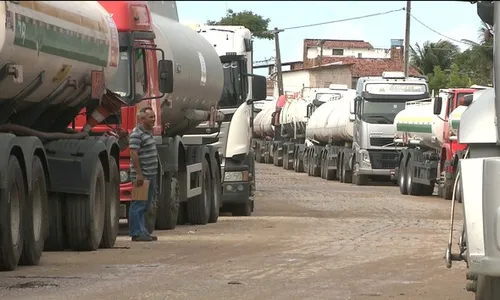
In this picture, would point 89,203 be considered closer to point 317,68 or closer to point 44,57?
point 44,57

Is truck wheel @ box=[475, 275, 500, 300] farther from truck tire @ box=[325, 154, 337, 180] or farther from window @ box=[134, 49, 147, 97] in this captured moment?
truck tire @ box=[325, 154, 337, 180]

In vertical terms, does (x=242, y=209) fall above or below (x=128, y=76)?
below

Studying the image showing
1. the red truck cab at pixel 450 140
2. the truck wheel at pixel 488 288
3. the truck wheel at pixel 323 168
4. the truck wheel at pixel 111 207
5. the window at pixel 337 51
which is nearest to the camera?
the truck wheel at pixel 488 288

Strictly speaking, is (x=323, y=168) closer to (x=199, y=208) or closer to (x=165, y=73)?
(x=199, y=208)

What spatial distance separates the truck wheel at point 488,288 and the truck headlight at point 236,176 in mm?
16155

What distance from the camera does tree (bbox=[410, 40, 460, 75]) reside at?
7894 centimetres

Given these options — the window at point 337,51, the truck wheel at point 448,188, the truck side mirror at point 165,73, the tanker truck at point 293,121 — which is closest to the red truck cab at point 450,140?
the truck wheel at point 448,188

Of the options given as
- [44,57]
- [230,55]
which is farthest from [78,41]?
[230,55]

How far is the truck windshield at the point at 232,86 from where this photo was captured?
24.9m

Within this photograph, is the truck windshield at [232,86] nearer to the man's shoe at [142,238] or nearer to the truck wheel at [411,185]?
the man's shoe at [142,238]

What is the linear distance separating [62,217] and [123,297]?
4.80 m

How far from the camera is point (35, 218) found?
1349 centimetres

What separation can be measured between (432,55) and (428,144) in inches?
1752

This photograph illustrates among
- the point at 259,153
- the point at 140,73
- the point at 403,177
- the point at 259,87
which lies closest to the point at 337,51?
the point at 259,153
